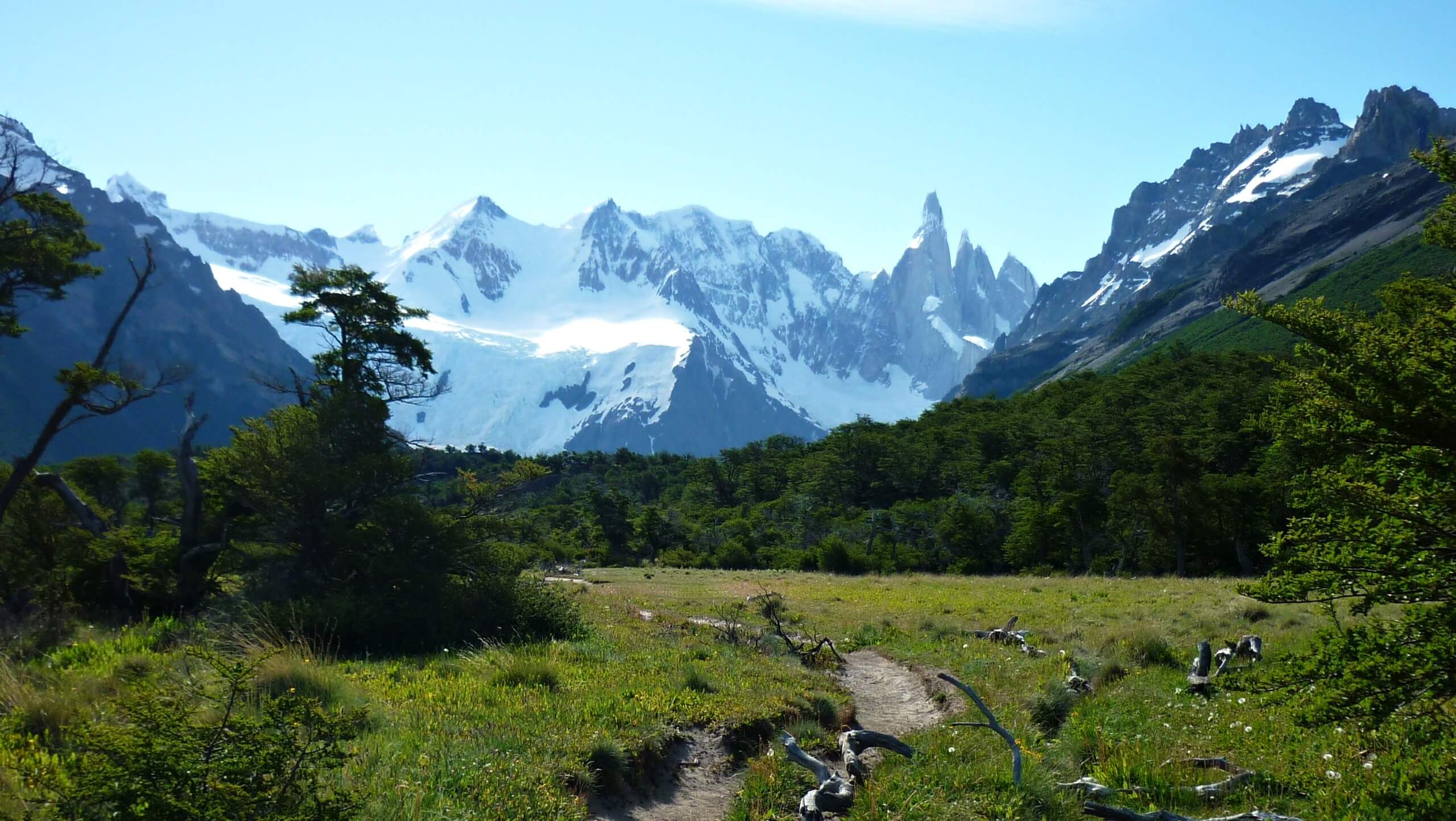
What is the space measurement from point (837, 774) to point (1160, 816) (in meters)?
3.62

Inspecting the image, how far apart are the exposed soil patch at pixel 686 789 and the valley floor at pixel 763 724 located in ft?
0.09

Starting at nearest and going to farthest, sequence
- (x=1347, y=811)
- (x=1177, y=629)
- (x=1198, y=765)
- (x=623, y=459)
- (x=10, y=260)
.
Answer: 1. (x=1347, y=811)
2. (x=1198, y=765)
3. (x=10, y=260)
4. (x=1177, y=629)
5. (x=623, y=459)

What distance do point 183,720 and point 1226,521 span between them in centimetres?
5387

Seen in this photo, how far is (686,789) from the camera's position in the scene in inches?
382

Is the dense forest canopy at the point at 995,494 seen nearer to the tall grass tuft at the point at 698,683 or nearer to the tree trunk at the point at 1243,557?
the tree trunk at the point at 1243,557

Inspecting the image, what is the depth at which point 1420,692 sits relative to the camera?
7.10 meters

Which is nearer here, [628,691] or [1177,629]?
[628,691]

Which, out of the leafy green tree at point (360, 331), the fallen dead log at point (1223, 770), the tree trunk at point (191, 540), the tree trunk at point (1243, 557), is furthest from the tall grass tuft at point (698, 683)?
the tree trunk at point (1243, 557)

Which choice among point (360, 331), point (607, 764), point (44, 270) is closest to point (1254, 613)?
point (607, 764)

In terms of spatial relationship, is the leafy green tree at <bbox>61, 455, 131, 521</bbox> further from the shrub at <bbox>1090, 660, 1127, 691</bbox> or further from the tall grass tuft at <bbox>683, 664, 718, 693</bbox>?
the shrub at <bbox>1090, 660, 1127, 691</bbox>

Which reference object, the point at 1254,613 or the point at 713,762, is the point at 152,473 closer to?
the point at 713,762

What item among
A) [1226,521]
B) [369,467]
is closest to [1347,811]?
[369,467]

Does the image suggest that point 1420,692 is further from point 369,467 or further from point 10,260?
point 10,260

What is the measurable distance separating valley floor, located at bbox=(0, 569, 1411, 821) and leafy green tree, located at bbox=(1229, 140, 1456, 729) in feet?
3.56
